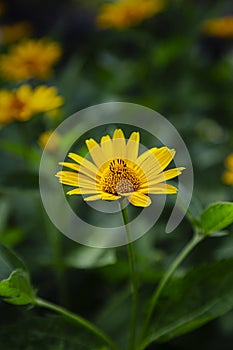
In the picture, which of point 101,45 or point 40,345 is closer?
point 40,345

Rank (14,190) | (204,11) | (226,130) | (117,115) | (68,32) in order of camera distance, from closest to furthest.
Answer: (14,190), (117,115), (226,130), (204,11), (68,32)

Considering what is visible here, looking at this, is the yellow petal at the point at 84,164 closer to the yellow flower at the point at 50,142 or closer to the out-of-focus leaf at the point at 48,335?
the out-of-focus leaf at the point at 48,335

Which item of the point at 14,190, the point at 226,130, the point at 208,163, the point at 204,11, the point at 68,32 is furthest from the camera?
the point at 68,32

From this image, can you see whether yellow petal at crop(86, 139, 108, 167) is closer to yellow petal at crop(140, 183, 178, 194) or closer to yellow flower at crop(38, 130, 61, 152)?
yellow petal at crop(140, 183, 178, 194)

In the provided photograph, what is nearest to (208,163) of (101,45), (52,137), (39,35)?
(52,137)

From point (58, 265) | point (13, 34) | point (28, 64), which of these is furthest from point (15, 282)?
point (13, 34)

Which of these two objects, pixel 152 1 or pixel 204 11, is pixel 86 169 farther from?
pixel 204 11

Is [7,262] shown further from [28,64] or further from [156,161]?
[28,64]

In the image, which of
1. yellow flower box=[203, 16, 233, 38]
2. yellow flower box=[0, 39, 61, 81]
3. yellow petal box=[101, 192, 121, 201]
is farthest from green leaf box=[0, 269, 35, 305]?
yellow flower box=[203, 16, 233, 38]
